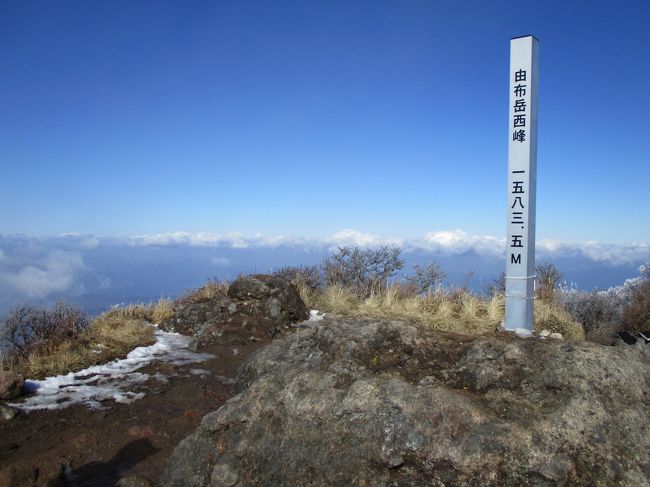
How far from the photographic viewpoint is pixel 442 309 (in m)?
11.6

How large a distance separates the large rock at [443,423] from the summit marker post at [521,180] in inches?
185

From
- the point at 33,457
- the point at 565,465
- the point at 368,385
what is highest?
the point at 368,385

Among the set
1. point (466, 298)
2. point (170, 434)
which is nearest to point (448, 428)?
point (170, 434)

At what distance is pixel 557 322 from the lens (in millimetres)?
10883

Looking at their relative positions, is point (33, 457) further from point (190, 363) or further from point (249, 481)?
point (190, 363)

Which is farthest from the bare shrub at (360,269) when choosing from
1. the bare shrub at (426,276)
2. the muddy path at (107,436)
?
the muddy path at (107,436)

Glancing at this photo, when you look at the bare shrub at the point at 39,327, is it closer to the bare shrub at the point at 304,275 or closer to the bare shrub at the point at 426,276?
the bare shrub at the point at 304,275

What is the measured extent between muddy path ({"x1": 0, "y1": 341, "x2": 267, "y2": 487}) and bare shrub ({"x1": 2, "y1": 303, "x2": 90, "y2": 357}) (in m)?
2.84

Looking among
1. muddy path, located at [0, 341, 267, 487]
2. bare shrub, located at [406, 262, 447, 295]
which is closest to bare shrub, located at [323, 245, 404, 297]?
bare shrub, located at [406, 262, 447, 295]

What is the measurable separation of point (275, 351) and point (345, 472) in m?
1.61

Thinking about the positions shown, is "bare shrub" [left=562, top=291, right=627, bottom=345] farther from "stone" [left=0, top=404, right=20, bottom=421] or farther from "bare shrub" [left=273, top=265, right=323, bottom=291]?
"stone" [left=0, top=404, right=20, bottom=421]

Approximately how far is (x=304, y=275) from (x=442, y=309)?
15.2 ft

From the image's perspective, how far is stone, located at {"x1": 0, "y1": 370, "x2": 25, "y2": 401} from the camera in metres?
6.11

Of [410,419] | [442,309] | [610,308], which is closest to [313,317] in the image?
[442,309]
